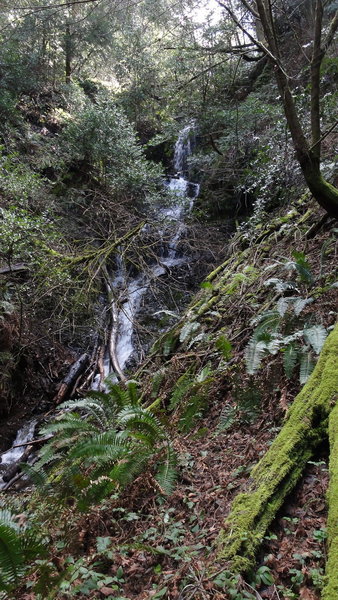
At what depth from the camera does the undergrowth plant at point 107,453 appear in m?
2.72

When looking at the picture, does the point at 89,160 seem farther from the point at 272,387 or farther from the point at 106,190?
the point at 272,387

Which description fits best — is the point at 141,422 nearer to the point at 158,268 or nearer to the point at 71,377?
the point at 71,377

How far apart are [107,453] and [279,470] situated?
4.33ft

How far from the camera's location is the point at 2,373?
21.5 ft

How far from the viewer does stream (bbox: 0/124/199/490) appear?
6238 mm

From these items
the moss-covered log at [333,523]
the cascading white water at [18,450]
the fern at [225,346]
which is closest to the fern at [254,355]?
the fern at [225,346]

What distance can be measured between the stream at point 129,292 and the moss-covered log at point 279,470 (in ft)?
9.18

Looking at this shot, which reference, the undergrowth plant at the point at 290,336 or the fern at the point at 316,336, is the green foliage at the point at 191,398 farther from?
the fern at the point at 316,336

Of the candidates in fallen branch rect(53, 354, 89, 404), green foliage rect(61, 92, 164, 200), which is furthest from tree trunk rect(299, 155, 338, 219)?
green foliage rect(61, 92, 164, 200)

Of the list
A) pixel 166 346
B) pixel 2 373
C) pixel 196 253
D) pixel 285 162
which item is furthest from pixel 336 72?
pixel 2 373

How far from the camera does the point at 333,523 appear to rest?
5.54 ft

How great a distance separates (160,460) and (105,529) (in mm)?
659

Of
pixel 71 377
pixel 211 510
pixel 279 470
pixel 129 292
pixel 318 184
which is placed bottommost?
pixel 211 510

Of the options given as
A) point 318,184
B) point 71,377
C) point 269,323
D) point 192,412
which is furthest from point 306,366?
point 71,377
